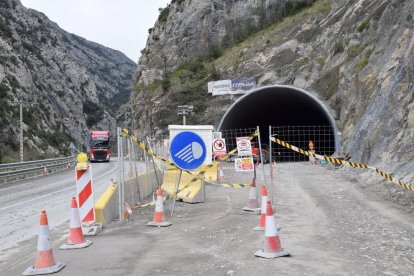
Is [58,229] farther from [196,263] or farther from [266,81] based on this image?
[266,81]

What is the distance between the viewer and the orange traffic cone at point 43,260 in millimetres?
5883

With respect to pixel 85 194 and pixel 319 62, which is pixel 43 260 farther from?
pixel 319 62

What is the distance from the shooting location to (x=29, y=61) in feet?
236

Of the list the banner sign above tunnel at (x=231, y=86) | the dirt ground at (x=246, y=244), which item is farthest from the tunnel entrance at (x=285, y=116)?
the dirt ground at (x=246, y=244)

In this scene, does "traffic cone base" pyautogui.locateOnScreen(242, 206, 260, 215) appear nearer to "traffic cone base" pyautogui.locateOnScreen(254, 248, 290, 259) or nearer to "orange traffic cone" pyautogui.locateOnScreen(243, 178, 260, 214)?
"orange traffic cone" pyautogui.locateOnScreen(243, 178, 260, 214)

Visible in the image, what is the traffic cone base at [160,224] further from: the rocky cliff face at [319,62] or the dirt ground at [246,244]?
the rocky cliff face at [319,62]

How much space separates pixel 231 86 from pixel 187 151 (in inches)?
1244

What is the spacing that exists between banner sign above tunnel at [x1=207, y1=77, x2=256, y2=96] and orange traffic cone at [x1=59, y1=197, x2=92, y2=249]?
3367 centimetres

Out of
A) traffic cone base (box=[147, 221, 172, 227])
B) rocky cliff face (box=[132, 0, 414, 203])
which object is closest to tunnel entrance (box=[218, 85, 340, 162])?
rocky cliff face (box=[132, 0, 414, 203])

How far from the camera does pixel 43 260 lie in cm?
596

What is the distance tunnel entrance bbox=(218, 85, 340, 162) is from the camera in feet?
106

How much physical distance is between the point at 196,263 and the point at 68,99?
3268 inches

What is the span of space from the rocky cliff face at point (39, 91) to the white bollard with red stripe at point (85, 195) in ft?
115

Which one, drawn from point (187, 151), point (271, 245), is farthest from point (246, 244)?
point (187, 151)
